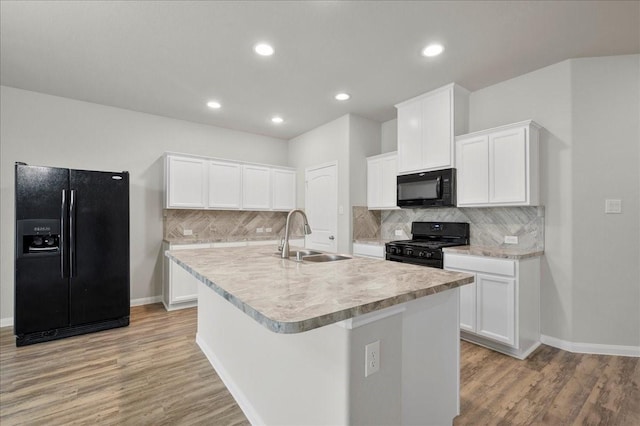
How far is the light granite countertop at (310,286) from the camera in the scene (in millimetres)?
963

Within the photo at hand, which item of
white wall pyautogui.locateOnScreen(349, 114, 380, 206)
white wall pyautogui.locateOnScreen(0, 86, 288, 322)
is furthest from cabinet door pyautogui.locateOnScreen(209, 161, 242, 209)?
white wall pyautogui.locateOnScreen(349, 114, 380, 206)

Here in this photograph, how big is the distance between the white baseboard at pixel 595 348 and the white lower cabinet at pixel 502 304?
0.58 ft

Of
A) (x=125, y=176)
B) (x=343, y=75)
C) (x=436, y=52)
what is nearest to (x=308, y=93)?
(x=343, y=75)

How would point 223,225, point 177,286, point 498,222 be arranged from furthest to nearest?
point 223,225 < point 177,286 < point 498,222

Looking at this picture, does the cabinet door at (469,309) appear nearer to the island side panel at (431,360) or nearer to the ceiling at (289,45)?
the island side panel at (431,360)

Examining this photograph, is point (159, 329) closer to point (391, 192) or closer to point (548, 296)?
point (391, 192)

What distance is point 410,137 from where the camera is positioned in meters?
3.74

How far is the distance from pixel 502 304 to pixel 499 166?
1.31 metres

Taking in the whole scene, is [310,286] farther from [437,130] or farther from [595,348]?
[595,348]

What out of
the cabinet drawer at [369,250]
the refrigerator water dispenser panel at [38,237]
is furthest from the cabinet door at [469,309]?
the refrigerator water dispenser panel at [38,237]

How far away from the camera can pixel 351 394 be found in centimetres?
109

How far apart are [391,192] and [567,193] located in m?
1.86

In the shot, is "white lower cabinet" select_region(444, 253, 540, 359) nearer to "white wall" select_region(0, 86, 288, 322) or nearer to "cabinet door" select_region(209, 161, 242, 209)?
"cabinet door" select_region(209, 161, 242, 209)

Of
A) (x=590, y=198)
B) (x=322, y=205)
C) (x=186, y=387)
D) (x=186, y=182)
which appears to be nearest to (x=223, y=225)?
(x=186, y=182)
